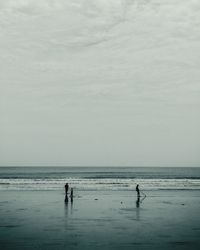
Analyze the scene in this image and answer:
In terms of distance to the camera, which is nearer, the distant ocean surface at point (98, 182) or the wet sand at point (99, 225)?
the wet sand at point (99, 225)

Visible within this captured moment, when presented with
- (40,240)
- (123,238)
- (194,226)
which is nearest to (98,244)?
(123,238)

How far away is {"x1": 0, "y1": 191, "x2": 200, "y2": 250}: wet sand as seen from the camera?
17797mm

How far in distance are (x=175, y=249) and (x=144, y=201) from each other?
18590 mm

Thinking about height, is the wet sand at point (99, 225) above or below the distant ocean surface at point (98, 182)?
below

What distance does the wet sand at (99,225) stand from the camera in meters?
17.8

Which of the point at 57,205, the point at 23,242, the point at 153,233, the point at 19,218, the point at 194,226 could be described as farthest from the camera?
the point at 57,205

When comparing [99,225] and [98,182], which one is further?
[98,182]

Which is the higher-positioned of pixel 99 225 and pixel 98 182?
Answer: pixel 98 182

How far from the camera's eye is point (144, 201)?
35.2 meters

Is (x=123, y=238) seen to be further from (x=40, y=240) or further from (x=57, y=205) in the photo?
(x=57, y=205)

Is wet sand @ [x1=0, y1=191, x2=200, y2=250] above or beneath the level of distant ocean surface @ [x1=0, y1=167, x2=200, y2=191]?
beneath

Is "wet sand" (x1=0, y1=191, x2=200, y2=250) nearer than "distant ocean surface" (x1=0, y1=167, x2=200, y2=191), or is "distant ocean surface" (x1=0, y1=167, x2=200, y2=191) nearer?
"wet sand" (x1=0, y1=191, x2=200, y2=250)

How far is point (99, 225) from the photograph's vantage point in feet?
73.9

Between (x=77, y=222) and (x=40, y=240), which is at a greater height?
(x=77, y=222)
